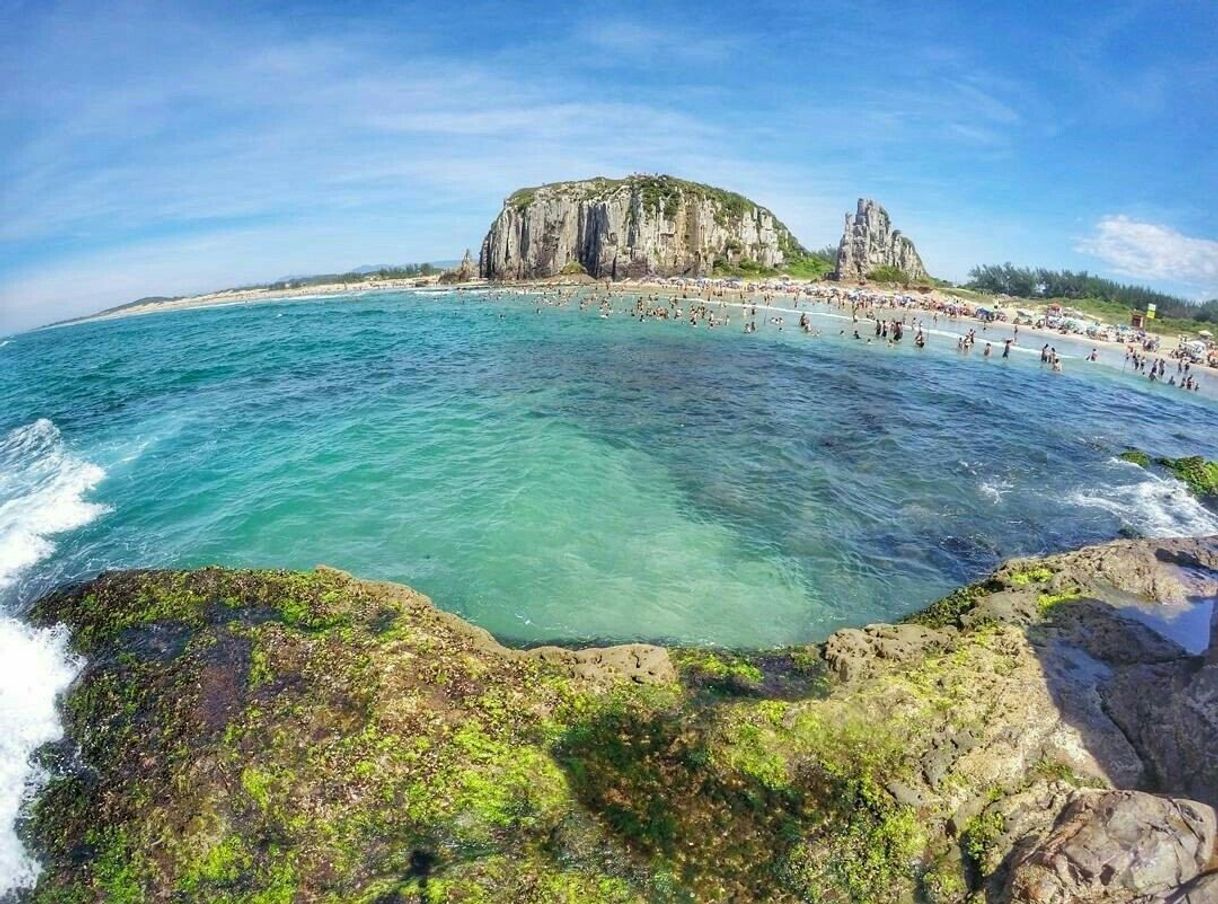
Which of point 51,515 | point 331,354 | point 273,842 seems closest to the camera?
point 273,842

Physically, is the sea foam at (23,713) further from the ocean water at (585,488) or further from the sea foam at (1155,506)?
the sea foam at (1155,506)

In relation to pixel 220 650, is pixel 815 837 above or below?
below

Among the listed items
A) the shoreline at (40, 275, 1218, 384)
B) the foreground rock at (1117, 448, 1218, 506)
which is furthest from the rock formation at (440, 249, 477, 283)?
the foreground rock at (1117, 448, 1218, 506)

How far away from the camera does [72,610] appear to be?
10969 millimetres

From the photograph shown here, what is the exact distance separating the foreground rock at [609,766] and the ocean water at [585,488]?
1621 millimetres

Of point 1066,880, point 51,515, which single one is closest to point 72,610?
point 51,515

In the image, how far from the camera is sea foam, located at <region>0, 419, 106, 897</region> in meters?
7.34

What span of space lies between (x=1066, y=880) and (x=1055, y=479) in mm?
21216

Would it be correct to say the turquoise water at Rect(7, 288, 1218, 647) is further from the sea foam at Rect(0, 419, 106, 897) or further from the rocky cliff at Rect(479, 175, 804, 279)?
the rocky cliff at Rect(479, 175, 804, 279)

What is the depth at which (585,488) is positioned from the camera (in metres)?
20.0

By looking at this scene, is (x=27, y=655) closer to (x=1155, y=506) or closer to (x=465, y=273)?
(x=1155, y=506)

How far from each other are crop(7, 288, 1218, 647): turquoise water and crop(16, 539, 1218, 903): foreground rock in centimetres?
366

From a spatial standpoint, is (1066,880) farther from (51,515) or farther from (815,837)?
(51,515)

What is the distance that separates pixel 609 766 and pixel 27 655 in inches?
406
